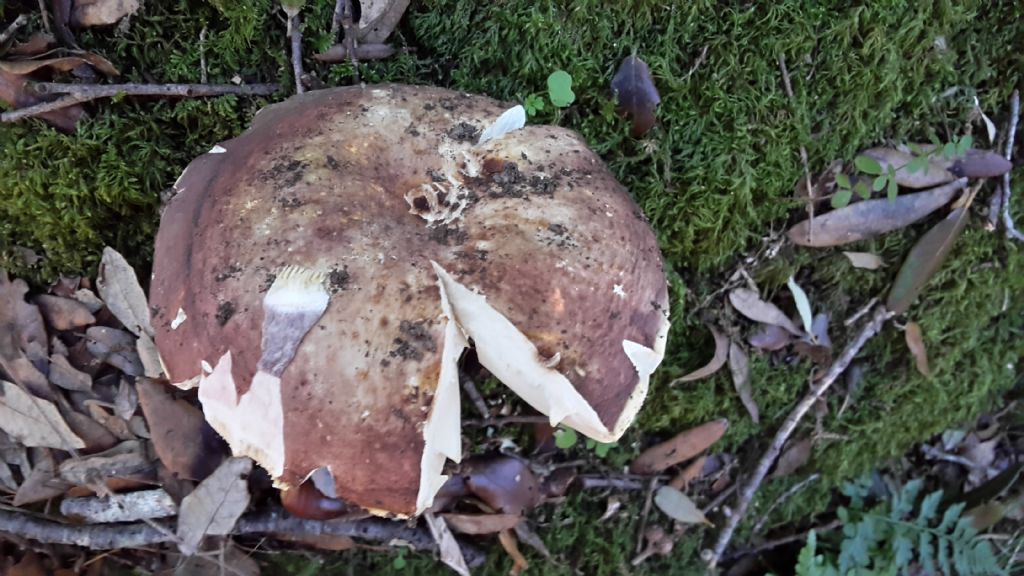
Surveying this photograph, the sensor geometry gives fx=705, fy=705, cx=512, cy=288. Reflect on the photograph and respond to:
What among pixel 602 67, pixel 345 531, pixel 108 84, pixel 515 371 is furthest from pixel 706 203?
pixel 108 84

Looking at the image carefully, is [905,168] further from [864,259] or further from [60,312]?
[60,312]

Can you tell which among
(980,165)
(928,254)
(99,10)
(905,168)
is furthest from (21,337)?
(980,165)

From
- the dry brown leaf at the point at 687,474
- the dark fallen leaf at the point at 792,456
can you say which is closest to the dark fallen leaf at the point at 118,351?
the dry brown leaf at the point at 687,474

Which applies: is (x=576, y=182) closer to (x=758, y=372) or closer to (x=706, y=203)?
(x=706, y=203)

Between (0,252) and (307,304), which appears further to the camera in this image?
(0,252)

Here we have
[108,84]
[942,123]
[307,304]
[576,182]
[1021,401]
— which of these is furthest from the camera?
[1021,401]

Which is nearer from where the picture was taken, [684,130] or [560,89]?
[560,89]

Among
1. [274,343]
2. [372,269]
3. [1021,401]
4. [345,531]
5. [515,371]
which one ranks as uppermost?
[372,269]
